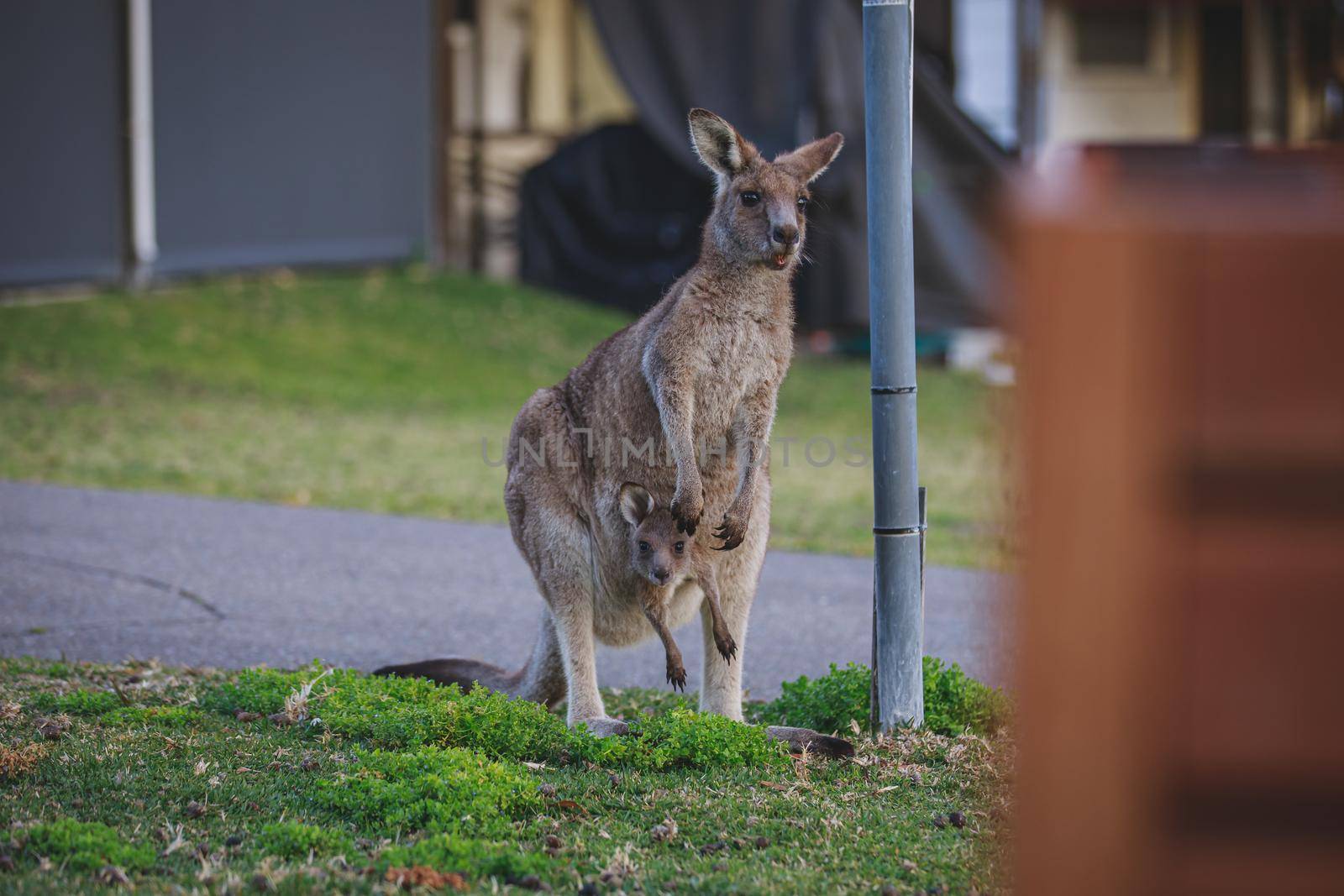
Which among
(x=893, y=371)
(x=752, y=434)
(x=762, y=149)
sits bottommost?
(x=752, y=434)

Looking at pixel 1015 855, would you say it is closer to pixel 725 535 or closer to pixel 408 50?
pixel 725 535

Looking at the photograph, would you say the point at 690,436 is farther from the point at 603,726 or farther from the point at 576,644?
the point at 603,726

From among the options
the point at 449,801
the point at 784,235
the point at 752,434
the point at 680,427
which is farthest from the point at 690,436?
the point at 449,801

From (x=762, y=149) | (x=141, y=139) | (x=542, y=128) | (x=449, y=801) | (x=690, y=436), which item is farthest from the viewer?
(x=542, y=128)

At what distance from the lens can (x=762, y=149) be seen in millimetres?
12156

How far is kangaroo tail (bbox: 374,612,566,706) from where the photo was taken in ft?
13.3

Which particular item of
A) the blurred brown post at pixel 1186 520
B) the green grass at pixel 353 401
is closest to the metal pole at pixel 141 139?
the green grass at pixel 353 401

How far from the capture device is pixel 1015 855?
1.24 meters

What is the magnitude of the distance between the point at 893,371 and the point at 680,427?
57cm

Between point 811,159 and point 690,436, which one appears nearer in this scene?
point 690,436

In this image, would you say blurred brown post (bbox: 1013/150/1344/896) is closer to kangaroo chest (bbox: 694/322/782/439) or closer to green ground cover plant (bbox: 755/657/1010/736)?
kangaroo chest (bbox: 694/322/782/439)

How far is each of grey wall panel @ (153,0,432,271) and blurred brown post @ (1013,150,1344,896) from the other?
13.4 meters

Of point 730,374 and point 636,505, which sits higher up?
point 730,374

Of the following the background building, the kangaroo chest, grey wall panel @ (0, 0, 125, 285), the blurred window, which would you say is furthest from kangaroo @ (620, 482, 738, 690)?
the blurred window
